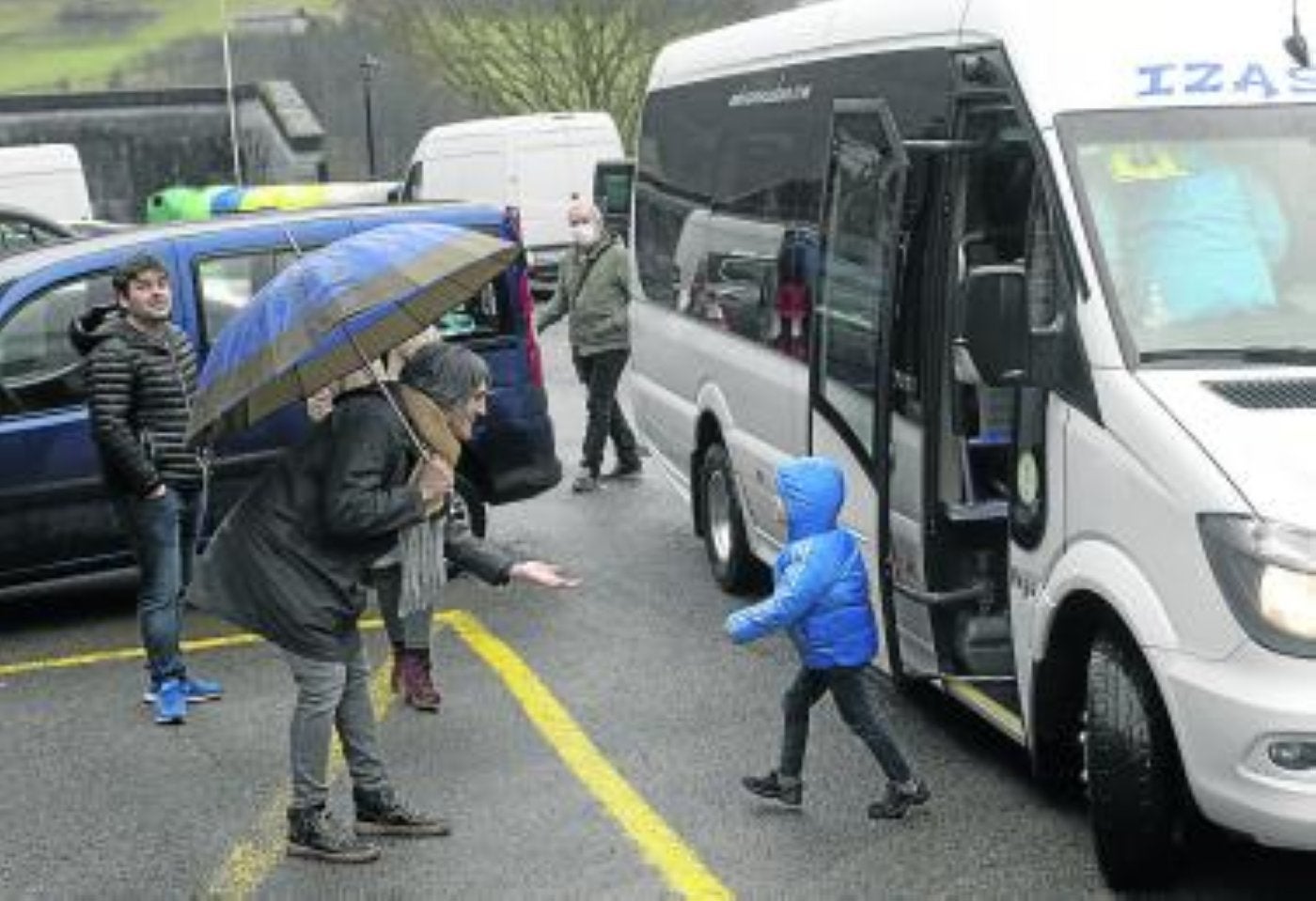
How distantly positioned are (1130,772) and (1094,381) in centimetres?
101

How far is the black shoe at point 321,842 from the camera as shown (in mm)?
5906

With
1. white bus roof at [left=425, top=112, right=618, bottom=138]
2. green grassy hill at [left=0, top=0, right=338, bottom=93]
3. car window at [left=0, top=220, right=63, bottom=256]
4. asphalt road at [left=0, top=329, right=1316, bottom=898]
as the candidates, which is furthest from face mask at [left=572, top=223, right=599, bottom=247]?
green grassy hill at [left=0, top=0, right=338, bottom=93]

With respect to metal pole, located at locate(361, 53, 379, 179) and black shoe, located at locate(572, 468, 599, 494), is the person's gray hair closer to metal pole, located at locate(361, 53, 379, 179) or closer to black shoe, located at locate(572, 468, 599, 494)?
black shoe, located at locate(572, 468, 599, 494)

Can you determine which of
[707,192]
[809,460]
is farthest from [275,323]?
[707,192]

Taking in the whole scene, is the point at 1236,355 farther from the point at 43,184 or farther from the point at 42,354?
the point at 43,184

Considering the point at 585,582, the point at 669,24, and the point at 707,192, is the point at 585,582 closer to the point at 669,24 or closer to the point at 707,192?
the point at 707,192

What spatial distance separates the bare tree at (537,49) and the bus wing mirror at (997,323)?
37157 millimetres

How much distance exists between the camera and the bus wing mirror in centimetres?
542

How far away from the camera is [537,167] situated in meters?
28.5

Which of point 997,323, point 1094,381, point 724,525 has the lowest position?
point 724,525

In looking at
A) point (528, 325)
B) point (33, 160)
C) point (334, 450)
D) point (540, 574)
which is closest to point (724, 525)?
point (528, 325)

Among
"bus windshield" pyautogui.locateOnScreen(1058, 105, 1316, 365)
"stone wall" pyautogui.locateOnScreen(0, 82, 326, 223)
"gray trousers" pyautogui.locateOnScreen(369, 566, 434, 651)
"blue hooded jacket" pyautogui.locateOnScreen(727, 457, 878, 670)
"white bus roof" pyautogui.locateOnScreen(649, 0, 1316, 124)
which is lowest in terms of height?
"stone wall" pyautogui.locateOnScreen(0, 82, 326, 223)

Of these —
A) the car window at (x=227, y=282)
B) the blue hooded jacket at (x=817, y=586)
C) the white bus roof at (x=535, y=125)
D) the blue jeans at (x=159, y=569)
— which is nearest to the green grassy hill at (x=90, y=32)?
the white bus roof at (x=535, y=125)

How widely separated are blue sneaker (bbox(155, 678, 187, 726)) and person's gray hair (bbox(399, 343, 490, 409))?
7.87 ft
